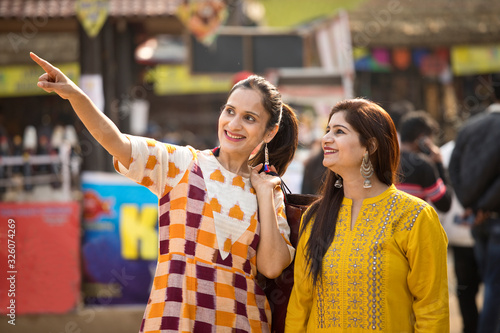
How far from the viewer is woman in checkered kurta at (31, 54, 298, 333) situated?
218 centimetres

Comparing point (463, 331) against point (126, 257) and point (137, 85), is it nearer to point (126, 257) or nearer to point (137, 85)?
point (126, 257)

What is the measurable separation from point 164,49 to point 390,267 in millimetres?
9432

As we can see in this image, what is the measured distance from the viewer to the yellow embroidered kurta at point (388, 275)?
2168 mm

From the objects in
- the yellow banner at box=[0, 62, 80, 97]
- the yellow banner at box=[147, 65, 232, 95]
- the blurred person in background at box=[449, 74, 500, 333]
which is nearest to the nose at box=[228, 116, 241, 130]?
the blurred person in background at box=[449, 74, 500, 333]

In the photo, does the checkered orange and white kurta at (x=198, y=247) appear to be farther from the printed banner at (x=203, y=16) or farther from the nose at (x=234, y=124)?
the printed banner at (x=203, y=16)

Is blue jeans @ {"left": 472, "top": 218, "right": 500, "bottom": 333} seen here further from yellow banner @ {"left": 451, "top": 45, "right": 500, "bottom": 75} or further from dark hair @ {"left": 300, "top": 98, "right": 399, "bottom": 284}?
yellow banner @ {"left": 451, "top": 45, "right": 500, "bottom": 75}

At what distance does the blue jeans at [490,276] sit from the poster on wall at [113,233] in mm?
2769

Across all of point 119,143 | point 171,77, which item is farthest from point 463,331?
point 171,77

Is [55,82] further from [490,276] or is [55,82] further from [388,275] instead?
[490,276]

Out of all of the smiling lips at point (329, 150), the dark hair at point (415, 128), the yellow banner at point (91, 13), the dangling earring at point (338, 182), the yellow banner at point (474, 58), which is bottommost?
the dangling earring at point (338, 182)

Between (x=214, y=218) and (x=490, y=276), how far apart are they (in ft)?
8.43

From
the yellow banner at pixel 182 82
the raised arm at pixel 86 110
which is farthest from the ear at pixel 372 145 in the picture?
the yellow banner at pixel 182 82

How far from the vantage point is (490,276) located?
4078 millimetres

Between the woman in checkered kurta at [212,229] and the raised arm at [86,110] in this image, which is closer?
the raised arm at [86,110]
